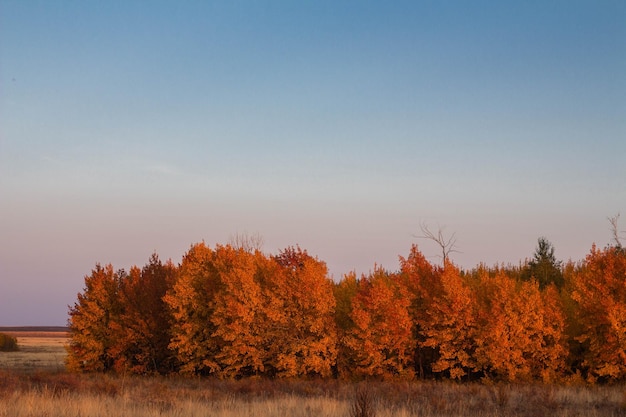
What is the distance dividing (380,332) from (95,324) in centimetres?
2740

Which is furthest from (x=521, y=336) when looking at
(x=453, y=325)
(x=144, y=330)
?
(x=144, y=330)

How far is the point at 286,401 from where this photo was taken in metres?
25.3

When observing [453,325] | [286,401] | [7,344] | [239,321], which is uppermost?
[239,321]

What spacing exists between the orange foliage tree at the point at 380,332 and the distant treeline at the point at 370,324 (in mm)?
82

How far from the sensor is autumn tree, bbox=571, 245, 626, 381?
126 feet

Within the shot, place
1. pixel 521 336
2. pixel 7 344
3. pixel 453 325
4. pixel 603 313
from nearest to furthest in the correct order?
pixel 603 313 → pixel 521 336 → pixel 453 325 → pixel 7 344

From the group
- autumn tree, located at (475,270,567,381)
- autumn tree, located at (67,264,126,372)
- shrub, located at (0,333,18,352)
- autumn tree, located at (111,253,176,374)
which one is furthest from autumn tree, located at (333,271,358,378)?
shrub, located at (0,333,18,352)

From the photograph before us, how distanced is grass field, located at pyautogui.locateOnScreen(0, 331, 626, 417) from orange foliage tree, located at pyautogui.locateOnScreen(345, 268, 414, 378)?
16.3 feet

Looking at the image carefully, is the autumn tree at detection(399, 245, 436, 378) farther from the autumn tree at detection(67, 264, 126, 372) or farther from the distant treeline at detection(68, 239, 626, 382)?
the autumn tree at detection(67, 264, 126, 372)

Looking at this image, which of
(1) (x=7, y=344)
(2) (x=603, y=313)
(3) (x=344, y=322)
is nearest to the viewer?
(2) (x=603, y=313)

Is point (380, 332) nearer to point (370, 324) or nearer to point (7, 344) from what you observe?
point (370, 324)

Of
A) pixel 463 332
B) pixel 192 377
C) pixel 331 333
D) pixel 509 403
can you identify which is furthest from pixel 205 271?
pixel 509 403

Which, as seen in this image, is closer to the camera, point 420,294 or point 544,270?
point 420,294

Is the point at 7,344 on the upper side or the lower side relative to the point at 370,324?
lower
